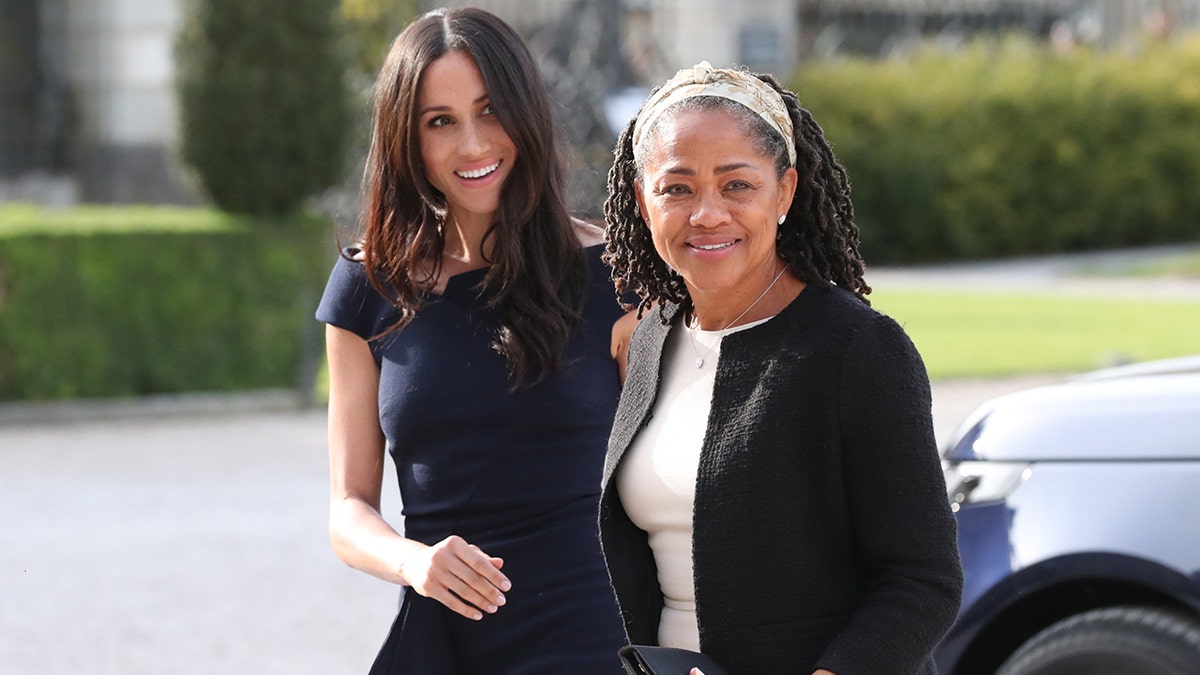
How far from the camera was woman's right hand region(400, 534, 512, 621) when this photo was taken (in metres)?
2.68

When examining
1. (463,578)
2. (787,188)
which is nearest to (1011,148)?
(463,578)

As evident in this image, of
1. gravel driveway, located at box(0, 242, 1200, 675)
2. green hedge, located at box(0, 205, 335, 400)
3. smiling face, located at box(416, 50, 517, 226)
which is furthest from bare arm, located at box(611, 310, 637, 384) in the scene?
green hedge, located at box(0, 205, 335, 400)

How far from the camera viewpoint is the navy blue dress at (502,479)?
9.77ft

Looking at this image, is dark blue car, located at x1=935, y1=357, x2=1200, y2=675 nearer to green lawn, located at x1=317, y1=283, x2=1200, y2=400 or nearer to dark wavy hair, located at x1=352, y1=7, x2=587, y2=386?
dark wavy hair, located at x1=352, y1=7, x2=587, y2=386

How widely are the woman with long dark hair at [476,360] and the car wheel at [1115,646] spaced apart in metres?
1.35

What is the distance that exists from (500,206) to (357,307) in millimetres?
307

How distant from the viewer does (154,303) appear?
1280 cm

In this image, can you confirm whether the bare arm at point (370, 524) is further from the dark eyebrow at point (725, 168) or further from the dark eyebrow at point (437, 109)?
the dark eyebrow at point (725, 168)

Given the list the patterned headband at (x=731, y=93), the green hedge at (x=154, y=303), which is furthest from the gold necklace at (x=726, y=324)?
the green hedge at (x=154, y=303)

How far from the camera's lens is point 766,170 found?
2340mm

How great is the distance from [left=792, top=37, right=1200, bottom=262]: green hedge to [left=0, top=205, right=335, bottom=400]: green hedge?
13.9m

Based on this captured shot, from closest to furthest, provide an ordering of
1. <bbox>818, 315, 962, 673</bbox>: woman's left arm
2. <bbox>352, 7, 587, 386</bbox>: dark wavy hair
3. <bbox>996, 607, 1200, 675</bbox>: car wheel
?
<bbox>818, 315, 962, 673</bbox>: woman's left arm → <bbox>352, 7, 587, 386</bbox>: dark wavy hair → <bbox>996, 607, 1200, 675</bbox>: car wheel

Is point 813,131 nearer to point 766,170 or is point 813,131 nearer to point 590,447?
point 766,170

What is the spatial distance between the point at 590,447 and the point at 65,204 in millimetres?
21279
